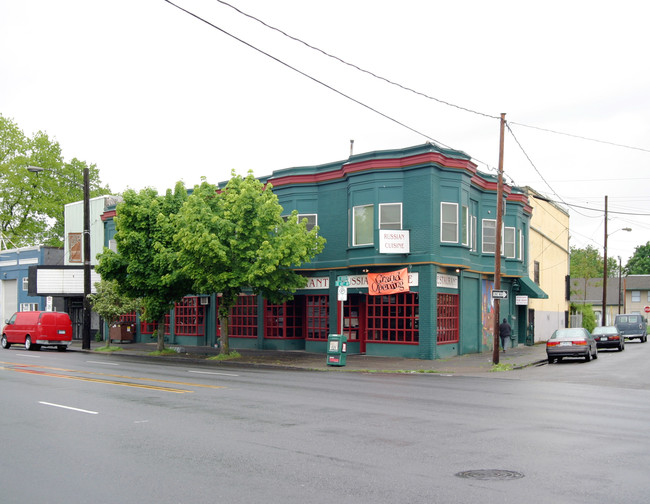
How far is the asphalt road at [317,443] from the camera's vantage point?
275 inches

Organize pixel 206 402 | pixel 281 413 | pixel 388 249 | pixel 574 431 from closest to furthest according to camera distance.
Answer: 1. pixel 574 431
2. pixel 281 413
3. pixel 206 402
4. pixel 388 249

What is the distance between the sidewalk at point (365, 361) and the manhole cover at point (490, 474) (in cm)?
1484

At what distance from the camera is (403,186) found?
1070 inches

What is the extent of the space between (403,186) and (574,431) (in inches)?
692

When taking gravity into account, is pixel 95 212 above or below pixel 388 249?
above

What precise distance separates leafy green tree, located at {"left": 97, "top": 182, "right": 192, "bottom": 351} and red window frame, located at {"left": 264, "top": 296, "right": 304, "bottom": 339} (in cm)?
465

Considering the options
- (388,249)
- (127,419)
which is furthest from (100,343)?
(127,419)

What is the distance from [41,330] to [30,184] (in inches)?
1194

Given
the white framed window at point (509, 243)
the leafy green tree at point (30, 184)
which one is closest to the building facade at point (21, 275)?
the leafy green tree at point (30, 184)

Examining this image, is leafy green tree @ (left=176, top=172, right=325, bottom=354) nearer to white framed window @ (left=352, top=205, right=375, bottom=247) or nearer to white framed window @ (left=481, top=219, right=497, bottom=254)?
white framed window @ (left=352, top=205, right=375, bottom=247)

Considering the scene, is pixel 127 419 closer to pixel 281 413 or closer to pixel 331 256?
pixel 281 413

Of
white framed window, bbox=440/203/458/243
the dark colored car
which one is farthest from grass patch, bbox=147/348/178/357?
the dark colored car

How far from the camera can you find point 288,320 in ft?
104

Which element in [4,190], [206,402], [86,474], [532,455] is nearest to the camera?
[86,474]
